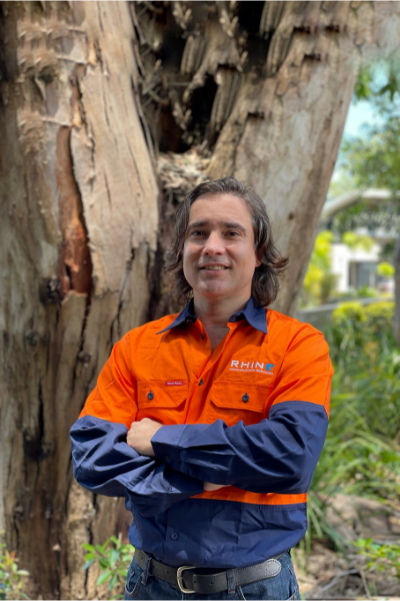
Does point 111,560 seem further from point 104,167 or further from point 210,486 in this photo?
point 104,167

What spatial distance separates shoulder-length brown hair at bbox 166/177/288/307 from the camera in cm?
209

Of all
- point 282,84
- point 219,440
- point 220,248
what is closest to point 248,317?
point 220,248

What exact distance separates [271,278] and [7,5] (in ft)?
6.36

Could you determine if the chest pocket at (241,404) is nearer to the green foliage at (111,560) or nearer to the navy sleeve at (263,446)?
the navy sleeve at (263,446)

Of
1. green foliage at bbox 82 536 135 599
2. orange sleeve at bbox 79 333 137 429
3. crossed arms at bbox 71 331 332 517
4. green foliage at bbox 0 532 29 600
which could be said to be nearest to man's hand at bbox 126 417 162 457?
crossed arms at bbox 71 331 332 517

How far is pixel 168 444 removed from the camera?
1664mm

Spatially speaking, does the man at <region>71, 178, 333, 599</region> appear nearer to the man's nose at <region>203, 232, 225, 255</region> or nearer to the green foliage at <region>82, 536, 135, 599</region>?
the man's nose at <region>203, 232, 225, 255</region>

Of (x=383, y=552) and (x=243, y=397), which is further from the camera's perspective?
(x=383, y=552)

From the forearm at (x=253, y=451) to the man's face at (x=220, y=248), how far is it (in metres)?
0.50

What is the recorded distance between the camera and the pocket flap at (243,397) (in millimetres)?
1804

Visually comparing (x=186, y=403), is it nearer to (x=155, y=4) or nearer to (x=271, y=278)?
(x=271, y=278)

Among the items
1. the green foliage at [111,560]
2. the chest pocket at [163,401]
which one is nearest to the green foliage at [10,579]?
the green foliage at [111,560]

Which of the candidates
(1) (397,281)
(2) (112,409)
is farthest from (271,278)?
(1) (397,281)

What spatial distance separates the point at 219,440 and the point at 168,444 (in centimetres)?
16
